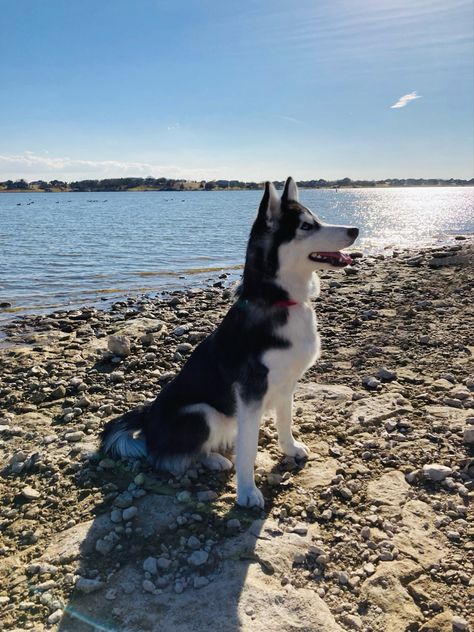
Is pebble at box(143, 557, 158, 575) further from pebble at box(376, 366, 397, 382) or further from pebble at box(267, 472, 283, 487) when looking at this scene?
pebble at box(376, 366, 397, 382)

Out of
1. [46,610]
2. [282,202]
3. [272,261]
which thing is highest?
[282,202]

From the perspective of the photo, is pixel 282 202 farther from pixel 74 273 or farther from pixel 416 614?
pixel 74 273

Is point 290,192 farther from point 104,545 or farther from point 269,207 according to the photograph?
point 104,545

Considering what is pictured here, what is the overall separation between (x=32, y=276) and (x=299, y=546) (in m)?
17.0

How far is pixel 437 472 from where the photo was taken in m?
4.75

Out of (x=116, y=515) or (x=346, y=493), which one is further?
(x=346, y=493)

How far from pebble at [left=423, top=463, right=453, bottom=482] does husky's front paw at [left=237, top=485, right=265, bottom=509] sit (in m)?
1.65

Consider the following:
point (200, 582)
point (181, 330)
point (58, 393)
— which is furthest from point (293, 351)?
point (181, 330)

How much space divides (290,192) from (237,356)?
1.67 meters

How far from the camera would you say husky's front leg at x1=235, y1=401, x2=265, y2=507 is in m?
4.56

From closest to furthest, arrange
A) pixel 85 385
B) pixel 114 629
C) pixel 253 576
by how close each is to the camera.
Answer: pixel 114 629 → pixel 253 576 → pixel 85 385

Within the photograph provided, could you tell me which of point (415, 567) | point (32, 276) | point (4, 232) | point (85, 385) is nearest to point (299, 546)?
point (415, 567)

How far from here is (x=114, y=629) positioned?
126 inches

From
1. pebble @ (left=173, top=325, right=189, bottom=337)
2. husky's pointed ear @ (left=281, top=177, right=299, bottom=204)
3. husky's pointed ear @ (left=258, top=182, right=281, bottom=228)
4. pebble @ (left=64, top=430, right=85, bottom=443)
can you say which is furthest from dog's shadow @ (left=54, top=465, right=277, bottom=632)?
pebble @ (left=173, top=325, right=189, bottom=337)
